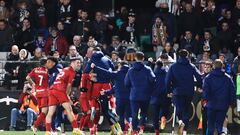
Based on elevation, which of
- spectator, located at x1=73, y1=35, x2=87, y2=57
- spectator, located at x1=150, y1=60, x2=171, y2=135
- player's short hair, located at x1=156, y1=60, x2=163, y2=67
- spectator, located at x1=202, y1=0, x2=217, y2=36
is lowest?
spectator, located at x1=150, y1=60, x2=171, y2=135

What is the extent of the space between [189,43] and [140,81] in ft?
20.5

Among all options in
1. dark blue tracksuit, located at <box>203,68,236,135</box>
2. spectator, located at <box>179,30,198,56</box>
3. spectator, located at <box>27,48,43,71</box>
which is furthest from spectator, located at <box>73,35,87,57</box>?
dark blue tracksuit, located at <box>203,68,236,135</box>

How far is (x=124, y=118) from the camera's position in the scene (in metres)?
25.6

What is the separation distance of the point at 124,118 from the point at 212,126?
3391 millimetres

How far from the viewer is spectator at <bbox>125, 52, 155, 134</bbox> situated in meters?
24.0

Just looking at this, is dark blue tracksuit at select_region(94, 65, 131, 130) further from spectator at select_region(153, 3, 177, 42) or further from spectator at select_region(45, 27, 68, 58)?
spectator at select_region(153, 3, 177, 42)

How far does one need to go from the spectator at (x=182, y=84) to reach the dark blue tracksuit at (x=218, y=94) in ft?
3.07

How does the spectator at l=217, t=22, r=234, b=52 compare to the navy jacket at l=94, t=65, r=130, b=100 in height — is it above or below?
above

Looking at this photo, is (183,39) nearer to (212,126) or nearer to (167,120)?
(167,120)

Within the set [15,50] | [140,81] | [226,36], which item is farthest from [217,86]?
[15,50]

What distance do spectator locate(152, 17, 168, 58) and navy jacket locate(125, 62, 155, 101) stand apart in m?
6.28

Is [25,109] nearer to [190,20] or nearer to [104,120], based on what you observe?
[104,120]

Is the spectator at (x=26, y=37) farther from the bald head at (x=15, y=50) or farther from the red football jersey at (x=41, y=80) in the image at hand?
the red football jersey at (x=41, y=80)

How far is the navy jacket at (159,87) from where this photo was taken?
25.4 metres
